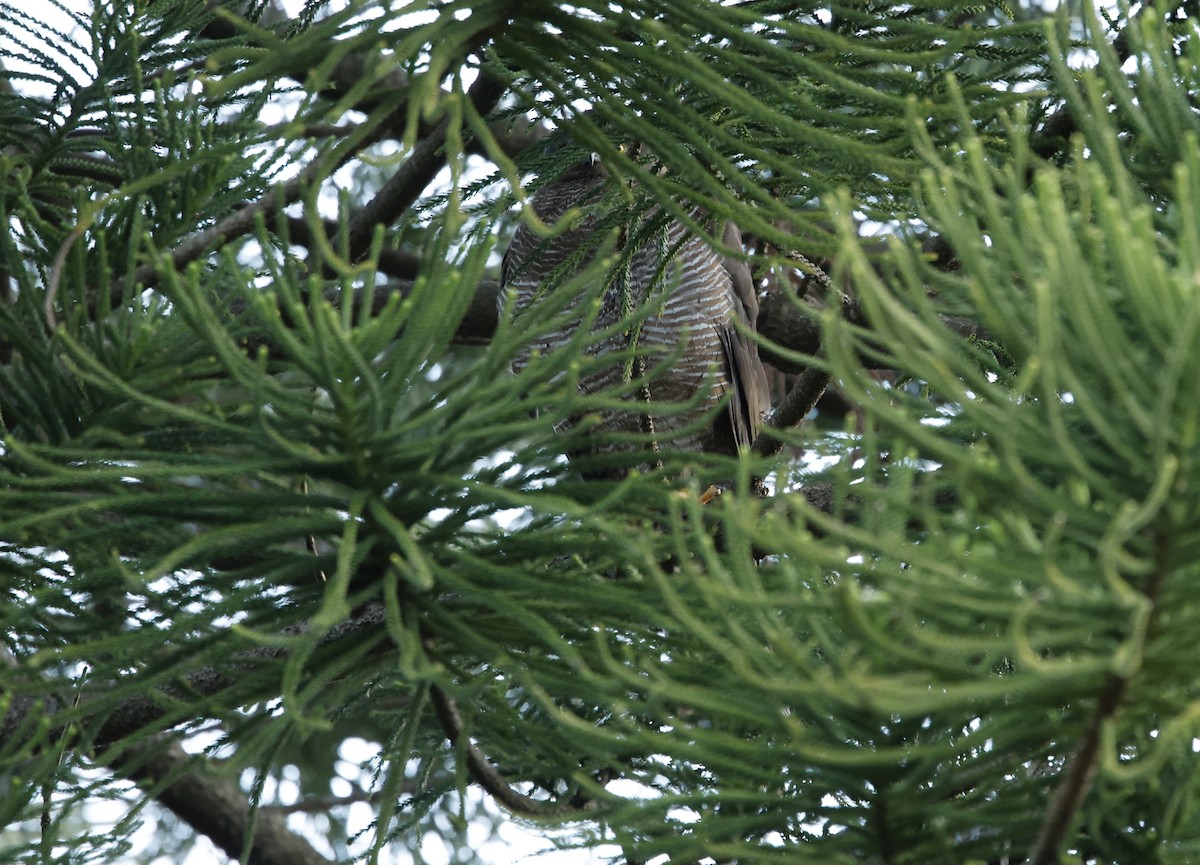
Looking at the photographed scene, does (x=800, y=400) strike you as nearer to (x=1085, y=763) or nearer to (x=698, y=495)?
(x=698, y=495)

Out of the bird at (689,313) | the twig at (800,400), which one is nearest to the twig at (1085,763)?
the twig at (800,400)

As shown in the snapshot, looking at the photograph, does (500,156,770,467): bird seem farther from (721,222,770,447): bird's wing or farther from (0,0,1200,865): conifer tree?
(0,0,1200,865): conifer tree

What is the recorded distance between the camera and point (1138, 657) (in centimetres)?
82

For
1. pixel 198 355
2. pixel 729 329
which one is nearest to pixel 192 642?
pixel 198 355

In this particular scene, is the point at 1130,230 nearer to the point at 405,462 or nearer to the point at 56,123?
the point at 405,462

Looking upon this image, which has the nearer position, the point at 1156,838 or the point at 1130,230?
the point at 1130,230

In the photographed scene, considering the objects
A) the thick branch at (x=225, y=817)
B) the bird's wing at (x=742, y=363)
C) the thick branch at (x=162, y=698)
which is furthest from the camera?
the bird's wing at (x=742, y=363)

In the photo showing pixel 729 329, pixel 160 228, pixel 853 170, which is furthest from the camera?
pixel 729 329

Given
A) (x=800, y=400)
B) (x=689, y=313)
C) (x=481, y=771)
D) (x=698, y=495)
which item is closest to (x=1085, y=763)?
(x=698, y=495)

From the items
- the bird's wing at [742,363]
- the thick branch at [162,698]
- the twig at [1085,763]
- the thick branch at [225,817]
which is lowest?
the twig at [1085,763]

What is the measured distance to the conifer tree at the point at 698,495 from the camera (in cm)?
86

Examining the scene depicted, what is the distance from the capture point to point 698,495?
1270 millimetres

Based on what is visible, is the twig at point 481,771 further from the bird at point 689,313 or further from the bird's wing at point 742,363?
the bird's wing at point 742,363

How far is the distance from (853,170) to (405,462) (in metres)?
0.66
